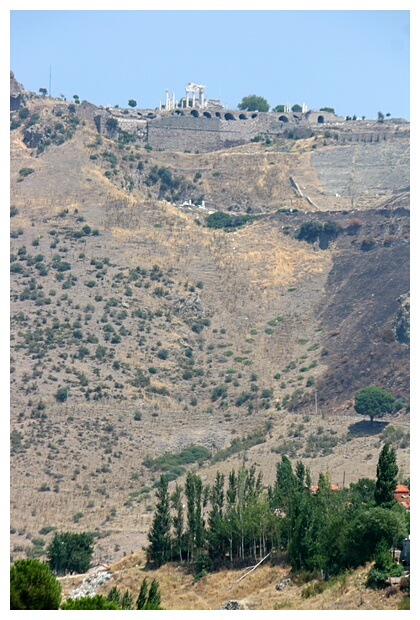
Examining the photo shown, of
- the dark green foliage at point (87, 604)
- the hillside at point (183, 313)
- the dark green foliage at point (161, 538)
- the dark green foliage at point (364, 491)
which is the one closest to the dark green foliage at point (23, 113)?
the hillside at point (183, 313)

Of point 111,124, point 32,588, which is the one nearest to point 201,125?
point 111,124

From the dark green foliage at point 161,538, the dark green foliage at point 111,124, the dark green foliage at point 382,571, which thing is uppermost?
the dark green foliage at point 111,124

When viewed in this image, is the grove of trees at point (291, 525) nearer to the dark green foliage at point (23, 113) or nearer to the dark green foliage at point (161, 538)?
the dark green foliage at point (161, 538)

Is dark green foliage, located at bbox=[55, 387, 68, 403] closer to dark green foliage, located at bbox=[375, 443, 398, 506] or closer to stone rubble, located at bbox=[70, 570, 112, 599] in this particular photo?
stone rubble, located at bbox=[70, 570, 112, 599]

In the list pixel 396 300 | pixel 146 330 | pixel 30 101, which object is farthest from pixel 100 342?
pixel 30 101

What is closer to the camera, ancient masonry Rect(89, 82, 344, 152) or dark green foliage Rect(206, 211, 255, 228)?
dark green foliage Rect(206, 211, 255, 228)

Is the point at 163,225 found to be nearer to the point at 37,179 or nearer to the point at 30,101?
the point at 37,179

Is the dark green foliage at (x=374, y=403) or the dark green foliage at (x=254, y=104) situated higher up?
the dark green foliage at (x=254, y=104)

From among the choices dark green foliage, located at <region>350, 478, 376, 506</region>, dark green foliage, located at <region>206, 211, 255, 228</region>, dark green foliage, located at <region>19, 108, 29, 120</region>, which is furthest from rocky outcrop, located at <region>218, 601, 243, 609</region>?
dark green foliage, located at <region>19, 108, 29, 120</region>
